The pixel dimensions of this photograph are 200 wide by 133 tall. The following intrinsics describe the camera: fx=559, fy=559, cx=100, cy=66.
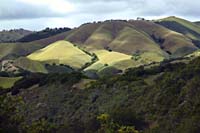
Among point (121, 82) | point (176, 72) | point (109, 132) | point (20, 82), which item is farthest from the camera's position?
point (20, 82)

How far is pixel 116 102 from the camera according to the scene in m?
90.4

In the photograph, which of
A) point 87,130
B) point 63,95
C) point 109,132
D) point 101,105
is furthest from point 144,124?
point 63,95

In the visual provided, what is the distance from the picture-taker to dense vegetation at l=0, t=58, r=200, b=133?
2670 inches

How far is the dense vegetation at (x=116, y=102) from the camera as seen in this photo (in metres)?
67.8

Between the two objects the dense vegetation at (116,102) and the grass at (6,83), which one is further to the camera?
the grass at (6,83)

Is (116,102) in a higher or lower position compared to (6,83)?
higher

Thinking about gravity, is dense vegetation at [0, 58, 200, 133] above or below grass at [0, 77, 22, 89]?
above

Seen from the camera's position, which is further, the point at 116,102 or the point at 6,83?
the point at 6,83

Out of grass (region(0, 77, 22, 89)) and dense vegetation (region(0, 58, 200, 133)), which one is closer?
dense vegetation (region(0, 58, 200, 133))

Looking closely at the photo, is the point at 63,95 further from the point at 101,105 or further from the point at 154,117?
the point at 154,117

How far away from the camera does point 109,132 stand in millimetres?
50875

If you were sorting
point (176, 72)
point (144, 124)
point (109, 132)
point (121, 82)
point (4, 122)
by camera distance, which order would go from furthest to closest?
point (121, 82) → point (176, 72) → point (144, 124) → point (109, 132) → point (4, 122)

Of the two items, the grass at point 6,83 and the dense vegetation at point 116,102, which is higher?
the dense vegetation at point 116,102

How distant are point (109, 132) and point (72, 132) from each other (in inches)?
638
